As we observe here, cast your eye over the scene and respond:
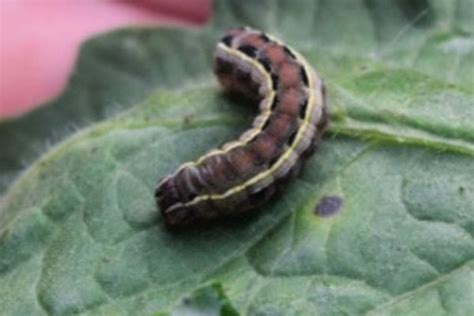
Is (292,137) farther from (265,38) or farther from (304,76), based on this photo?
(265,38)

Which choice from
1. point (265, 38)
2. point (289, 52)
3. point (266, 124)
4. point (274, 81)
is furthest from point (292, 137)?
point (265, 38)

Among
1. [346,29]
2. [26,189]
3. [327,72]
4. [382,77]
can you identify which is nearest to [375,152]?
[382,77]

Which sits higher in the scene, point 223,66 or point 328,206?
point 223,66

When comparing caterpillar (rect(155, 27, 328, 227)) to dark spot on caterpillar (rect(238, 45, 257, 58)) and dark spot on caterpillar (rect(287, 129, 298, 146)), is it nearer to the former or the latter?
dark spot on caterpillar (rect(287, 129, 298, 146))

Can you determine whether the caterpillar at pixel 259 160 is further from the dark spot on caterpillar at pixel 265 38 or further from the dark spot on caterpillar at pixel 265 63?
the dark spot on caterpillar at pixel 265 38

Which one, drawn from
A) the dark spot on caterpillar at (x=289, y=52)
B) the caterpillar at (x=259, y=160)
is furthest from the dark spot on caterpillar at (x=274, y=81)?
the dark spot on caterpillar at (x=289, y=52)

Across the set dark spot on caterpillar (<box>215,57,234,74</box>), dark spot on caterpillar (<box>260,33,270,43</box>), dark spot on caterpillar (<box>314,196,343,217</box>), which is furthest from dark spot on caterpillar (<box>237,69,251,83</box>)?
dark spot on caterpillar (<box>314,196,343,217</box>)
